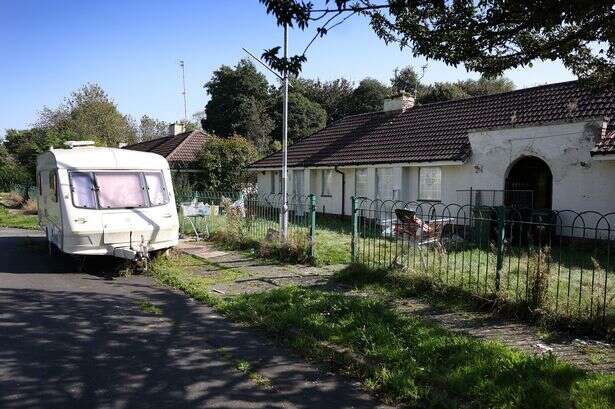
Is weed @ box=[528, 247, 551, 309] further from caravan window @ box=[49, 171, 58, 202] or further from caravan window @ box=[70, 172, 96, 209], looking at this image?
caravan window @ box=[49, 171, 58, 202]

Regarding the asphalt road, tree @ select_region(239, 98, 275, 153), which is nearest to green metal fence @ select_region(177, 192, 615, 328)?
the asphalt road

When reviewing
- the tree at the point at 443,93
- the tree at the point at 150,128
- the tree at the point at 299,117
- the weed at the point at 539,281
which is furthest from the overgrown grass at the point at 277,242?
the tree at the point at 150,128

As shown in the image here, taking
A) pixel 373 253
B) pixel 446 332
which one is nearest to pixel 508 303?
pixel 446 332

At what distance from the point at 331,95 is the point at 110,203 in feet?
155

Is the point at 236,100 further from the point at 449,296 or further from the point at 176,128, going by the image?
the point at 449,296

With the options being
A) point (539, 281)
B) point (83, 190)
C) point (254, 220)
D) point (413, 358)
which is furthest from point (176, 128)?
point (413, 358)

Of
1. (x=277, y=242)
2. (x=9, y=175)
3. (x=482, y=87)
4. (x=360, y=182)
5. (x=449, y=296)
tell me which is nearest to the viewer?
(x=449, y=296)

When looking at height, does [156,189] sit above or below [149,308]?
above

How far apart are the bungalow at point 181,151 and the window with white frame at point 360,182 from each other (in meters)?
A: 10.5

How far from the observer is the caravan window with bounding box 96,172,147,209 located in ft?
35.8

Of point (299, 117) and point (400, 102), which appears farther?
Result: point (299, 117)

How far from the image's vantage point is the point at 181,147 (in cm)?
3178

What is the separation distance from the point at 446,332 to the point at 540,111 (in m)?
12.3

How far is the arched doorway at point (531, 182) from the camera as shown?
51.9 feet
